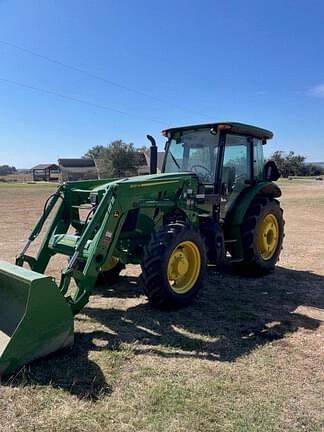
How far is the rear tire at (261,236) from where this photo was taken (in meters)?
6.26

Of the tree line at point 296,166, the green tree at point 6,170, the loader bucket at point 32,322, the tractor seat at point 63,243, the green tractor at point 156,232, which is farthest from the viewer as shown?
the green tree at point 6,170

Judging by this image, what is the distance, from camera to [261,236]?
6.74 metres

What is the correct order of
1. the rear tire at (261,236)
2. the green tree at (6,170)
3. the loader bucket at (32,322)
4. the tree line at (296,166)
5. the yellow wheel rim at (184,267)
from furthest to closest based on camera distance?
the green tree at (6,170) → the tree line at (296,166) → the rear tire at (261,236) → the yellow wheel rim at (184,267) → the loader bucket at (32,322)

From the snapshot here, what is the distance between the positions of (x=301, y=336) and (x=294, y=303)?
1.19 meters

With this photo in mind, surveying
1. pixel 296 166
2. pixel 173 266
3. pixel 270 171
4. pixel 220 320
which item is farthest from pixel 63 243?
pixel 296 166

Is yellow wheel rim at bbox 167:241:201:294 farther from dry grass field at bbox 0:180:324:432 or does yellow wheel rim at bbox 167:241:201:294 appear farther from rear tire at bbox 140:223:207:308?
dry grass field at bbox 0:180:324:432

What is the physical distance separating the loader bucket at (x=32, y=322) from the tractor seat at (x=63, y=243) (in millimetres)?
1009

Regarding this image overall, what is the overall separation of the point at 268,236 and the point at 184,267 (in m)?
2.56

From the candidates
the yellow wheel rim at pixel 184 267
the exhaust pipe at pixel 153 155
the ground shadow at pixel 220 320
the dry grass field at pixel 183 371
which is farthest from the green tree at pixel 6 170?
the dry grass field at pixel 183 371

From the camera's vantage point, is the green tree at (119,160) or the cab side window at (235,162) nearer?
the cab side window at (235,162)

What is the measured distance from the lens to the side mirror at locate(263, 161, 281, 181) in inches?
286

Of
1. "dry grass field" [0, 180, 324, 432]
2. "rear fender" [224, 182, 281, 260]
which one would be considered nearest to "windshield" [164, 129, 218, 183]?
"rear fender" [224, 182, 281, 260]

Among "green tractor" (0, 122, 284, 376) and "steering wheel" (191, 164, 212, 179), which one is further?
"steering wheel" (191, 164, 212, 179)

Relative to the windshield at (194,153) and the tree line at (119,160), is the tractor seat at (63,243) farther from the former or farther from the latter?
the tree line at (119,160)
